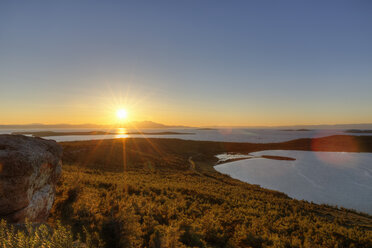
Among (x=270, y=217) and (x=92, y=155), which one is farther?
(x=92, y=155)

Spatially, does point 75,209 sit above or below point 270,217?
above

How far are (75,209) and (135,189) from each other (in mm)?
6510

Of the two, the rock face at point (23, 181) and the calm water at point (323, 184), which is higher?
the rock face at point (23, 181)

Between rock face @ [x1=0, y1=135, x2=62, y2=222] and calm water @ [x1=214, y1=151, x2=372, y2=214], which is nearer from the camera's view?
rock face @ [x1=0, y1=135, x2=62, y2=222]

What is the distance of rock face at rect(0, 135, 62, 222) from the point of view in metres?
5.40

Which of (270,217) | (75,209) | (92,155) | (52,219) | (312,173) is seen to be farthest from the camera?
(92,155)

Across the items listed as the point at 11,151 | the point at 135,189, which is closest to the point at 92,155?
the point at 135,189

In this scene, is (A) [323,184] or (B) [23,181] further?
(A) [323,184]

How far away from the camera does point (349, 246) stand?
7.84 m

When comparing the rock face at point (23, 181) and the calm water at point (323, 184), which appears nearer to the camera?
the rock face at point (23, 181)

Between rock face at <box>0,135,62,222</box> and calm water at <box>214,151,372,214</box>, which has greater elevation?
rock face at <box>0,135,62,222</box>

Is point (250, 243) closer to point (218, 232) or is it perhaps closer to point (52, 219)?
point (218, 232)

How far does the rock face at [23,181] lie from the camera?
17.7 ft

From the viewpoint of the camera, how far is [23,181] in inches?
224
